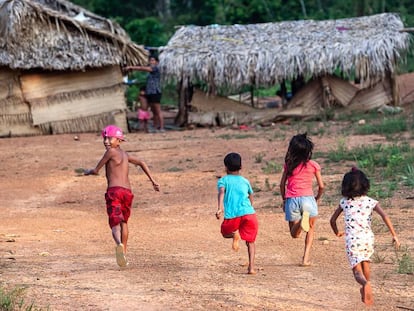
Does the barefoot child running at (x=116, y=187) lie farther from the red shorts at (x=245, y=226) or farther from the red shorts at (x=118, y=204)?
the red shorts at (x=245, y=226)

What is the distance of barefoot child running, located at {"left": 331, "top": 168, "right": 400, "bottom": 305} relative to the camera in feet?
20.2

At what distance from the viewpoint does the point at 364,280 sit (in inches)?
236

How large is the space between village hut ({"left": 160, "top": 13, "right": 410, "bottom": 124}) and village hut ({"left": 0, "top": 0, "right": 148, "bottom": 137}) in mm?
1583

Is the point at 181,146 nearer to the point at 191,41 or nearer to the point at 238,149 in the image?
the point at 238,149

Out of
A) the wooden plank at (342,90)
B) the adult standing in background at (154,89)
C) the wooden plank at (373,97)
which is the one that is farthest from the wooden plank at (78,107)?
the wooden plank at (373,97)

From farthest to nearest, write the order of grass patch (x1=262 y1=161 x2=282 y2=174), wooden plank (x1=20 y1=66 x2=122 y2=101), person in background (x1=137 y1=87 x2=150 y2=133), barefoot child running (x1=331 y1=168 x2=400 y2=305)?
person in background (x1=137 y1=87 x2=150 y2=133)
wooden plank (x1=20 y1=66 x2=122 y2=101)
grass patch (x1=262 y1=161 x2=282 y2=174)
barefoot child running (x1=331 y1=168 x2=400 y2=305)

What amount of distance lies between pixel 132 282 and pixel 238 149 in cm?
967

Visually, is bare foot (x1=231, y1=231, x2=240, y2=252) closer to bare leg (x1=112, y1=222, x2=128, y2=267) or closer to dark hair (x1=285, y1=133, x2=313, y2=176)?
dark hair (x1=285, y1=133, x2=313, y2=176)

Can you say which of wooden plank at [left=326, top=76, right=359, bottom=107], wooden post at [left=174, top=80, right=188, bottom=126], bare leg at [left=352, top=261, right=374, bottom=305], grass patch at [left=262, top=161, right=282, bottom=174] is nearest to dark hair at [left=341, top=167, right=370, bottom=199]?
bare leg at [left=352, top=261, right=374, bottom=305]

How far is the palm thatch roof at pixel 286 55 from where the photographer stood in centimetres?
2152

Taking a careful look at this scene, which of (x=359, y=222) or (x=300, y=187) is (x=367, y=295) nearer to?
(x=359, y=222)

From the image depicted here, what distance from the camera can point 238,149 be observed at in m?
16.5

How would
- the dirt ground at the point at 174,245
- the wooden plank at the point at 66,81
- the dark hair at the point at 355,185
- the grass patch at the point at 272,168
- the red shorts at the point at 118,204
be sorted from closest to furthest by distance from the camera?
1. the dark hair at the point at 355,185
2. the dirt ground at the point at 174,245
3. the red shorts at the point at 118,204
4. the grass patch at the point at 272,168
5. the wooden plank at the point at 66,81

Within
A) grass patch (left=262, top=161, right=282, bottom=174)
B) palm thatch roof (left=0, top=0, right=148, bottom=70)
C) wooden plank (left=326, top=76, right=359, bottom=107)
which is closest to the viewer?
grass patch (left=262, top=161, right=282, bottom=174)
